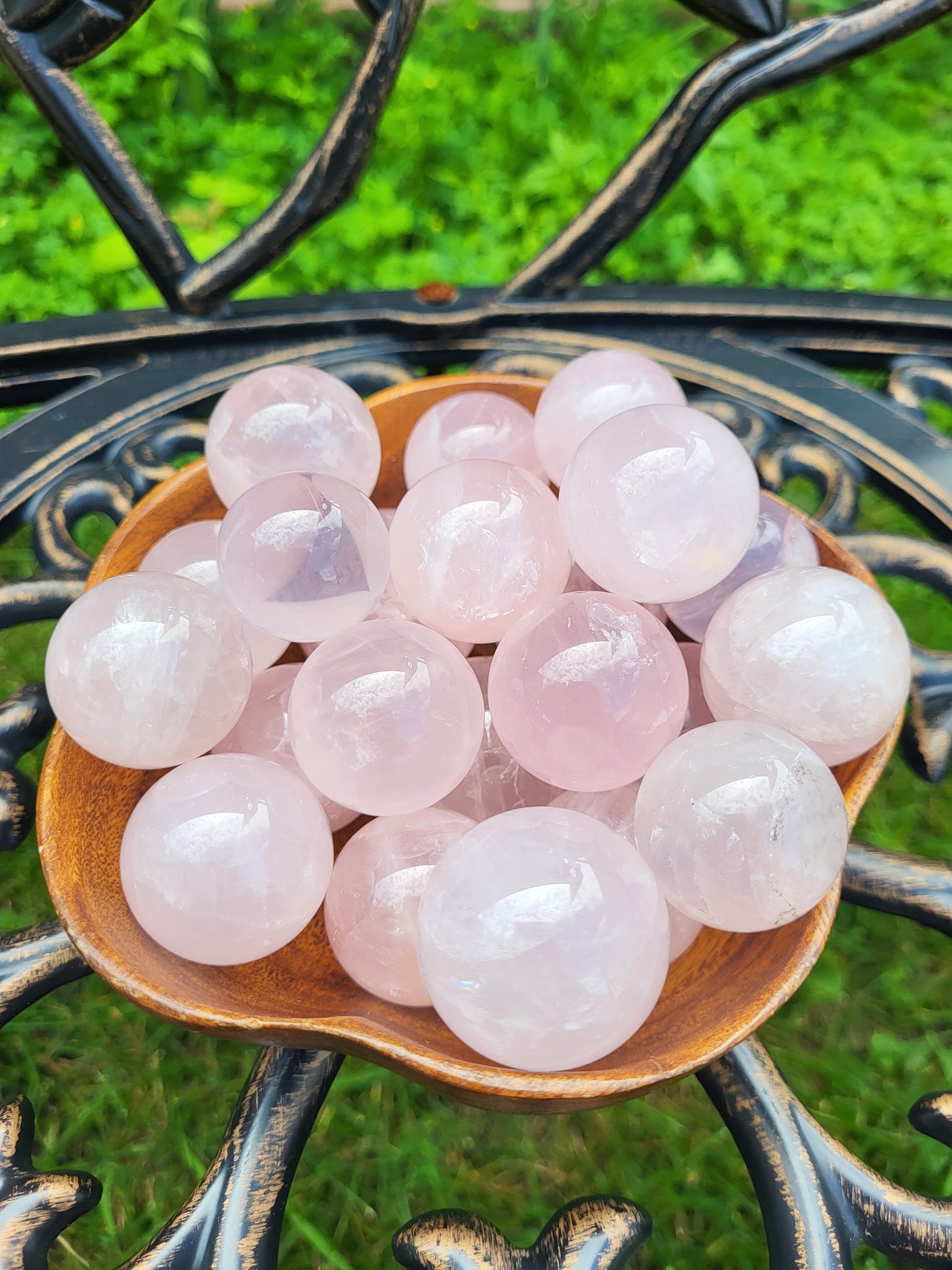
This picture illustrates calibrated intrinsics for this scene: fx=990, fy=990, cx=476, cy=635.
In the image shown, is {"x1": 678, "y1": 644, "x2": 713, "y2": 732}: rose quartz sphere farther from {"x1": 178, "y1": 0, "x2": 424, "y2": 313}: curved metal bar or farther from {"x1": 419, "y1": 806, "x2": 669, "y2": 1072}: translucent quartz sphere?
{"x1": 178, "y1": 0, "x2": 424, "y2": 313}: curved metal bar

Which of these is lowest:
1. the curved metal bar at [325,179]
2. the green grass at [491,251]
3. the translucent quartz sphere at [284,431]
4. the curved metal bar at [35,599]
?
the green grass at [491,251]

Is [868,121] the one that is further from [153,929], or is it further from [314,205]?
[153,929]

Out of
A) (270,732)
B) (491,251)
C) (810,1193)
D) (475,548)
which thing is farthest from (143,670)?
(491,251)

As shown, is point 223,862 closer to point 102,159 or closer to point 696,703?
point 696,703

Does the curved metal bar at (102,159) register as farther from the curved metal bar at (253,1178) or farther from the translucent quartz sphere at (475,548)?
the curved metal bar at (253,1178)

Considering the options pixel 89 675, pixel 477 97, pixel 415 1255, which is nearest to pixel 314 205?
pixel 89 675

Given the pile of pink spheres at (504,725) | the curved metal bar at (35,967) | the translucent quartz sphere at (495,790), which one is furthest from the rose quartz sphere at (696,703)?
the curved metal bar at (35,967)
